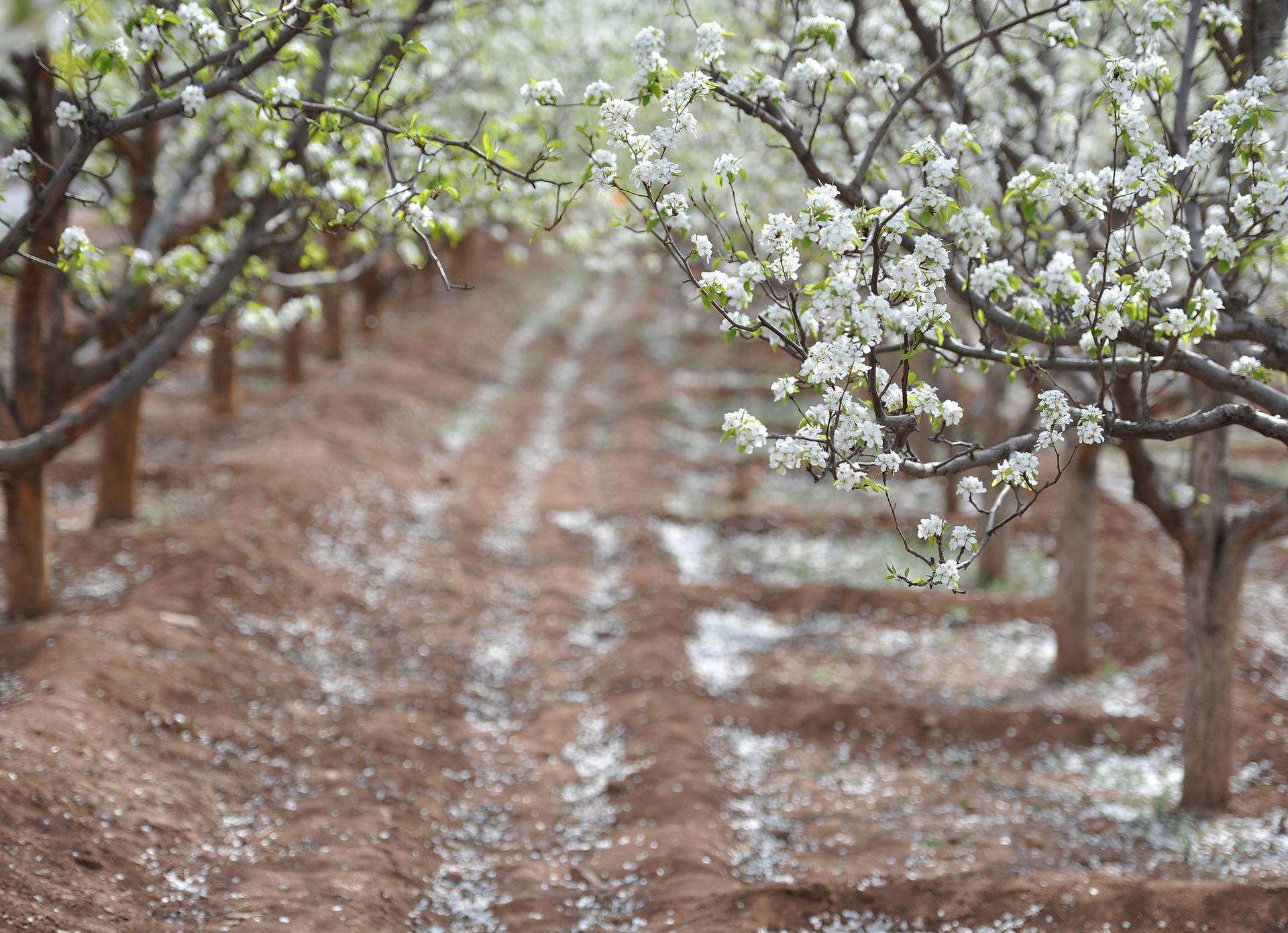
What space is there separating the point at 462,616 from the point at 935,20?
30.0ft

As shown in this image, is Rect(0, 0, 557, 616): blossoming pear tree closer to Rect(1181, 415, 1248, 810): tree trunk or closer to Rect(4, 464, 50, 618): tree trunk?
Rect(4, 464, 50, 618): tree trunk

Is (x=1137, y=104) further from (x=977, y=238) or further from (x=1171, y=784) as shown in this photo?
(x=1171, y=784)

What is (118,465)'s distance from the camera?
13359mm

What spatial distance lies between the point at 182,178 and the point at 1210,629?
40.4ft

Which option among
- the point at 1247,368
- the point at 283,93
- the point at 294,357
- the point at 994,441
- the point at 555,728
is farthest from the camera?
the point at 294,357

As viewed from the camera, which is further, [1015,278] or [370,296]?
[370,296]

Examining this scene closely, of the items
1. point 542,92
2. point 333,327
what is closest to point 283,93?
point 542,92

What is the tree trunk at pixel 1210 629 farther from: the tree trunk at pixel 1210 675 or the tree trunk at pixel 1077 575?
the tree trunk at pixel 1077 575

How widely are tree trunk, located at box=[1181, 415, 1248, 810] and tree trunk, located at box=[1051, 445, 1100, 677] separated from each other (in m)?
2.76

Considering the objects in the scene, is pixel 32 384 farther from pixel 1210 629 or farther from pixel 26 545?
pixel 1210 629

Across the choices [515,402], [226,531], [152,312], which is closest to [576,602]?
[226,531]

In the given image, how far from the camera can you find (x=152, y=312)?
13.5m

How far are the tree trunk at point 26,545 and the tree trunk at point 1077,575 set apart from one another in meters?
11.2

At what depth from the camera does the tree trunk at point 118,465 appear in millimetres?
13172
